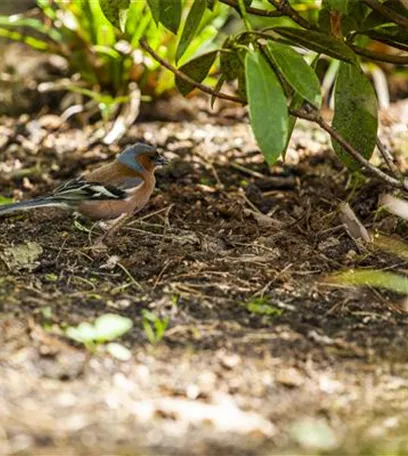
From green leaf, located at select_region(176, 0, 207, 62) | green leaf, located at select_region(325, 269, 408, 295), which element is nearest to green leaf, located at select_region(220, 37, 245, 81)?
green leaf, located at select_region(176, 0, 207, 62)

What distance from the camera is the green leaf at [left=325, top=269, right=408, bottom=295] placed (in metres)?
3.89

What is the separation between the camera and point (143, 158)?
5.13 m

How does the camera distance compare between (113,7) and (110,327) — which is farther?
(113,7)

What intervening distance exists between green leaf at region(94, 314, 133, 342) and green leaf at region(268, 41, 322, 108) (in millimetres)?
1022

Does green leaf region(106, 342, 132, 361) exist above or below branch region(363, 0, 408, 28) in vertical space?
below

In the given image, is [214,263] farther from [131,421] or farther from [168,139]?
[168,139]

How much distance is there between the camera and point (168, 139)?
5.99 m

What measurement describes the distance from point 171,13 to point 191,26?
0.33ft

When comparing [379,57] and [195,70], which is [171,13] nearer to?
[195,70]

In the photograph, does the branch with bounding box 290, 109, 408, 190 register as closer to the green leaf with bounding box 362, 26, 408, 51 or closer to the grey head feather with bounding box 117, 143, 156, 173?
the green leaf with bounding box 362, 26, 408, 51

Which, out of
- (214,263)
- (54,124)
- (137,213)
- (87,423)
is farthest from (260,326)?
(54,124)

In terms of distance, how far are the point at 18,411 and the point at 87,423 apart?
20 centimetres

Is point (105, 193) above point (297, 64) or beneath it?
beneath

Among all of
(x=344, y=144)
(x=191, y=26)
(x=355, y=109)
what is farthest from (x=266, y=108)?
(x=355, y=109)
